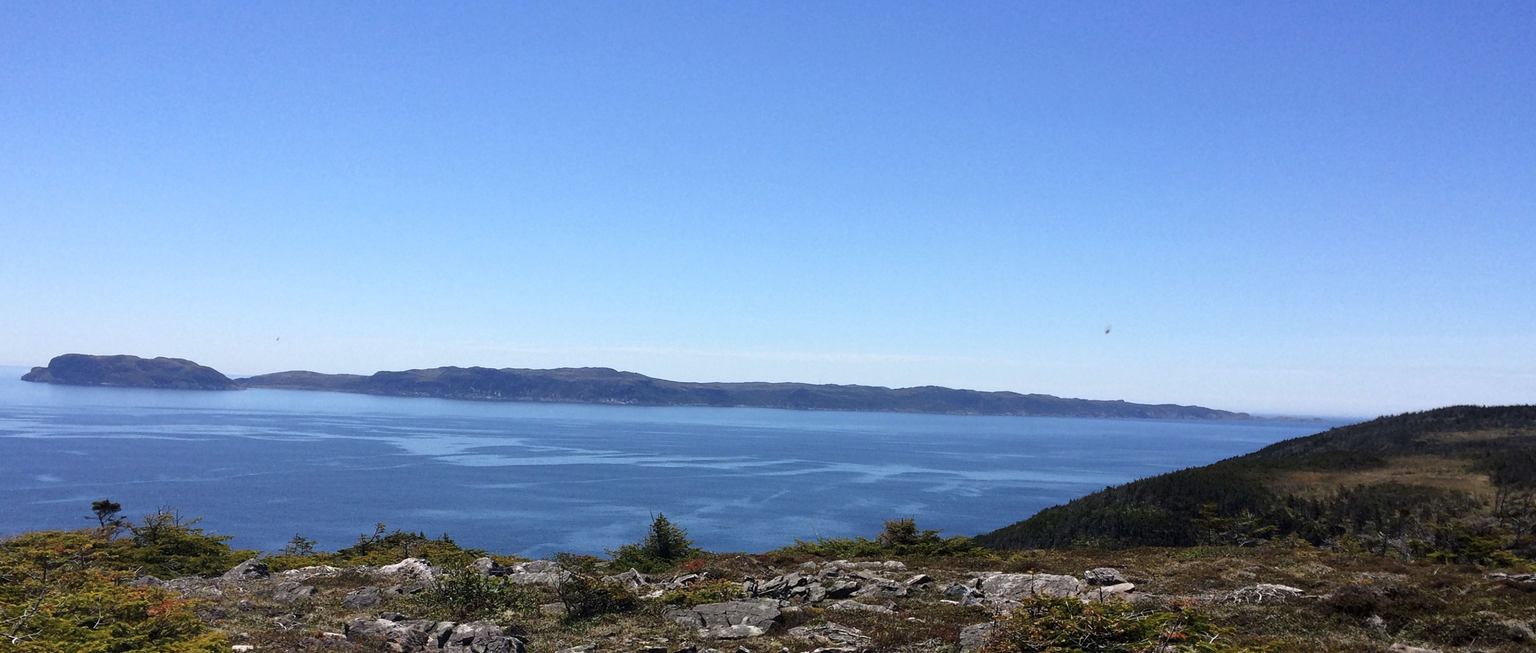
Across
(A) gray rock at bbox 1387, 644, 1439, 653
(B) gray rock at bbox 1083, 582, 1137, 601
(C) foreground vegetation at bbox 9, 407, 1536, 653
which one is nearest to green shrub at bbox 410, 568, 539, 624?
(C) foreground vegetation at bbox 9, 407, 1536, 653

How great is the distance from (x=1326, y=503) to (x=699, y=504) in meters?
79.5

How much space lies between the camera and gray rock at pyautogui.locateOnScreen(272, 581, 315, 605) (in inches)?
888

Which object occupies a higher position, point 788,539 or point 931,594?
point 931,594

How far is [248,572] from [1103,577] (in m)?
29.9

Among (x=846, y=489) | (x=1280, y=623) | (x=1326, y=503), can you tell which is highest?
(x=1280, y=623)

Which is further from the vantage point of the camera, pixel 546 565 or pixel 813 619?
pixel 546 565

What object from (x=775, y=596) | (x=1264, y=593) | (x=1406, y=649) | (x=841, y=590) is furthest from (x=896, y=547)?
(x=1406, y=649)

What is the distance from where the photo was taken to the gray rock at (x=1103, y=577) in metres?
22.1

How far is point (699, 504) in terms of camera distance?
4557 inches

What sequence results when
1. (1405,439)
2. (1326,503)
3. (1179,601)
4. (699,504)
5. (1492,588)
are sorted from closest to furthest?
(1179,601) → (1492,588) → (1326,503) → (1405,439) → (699,504)

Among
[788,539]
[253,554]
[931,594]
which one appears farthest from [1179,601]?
[788,539]

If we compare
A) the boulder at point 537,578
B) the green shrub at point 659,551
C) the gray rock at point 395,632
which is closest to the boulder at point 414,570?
the boulder at point 537,578

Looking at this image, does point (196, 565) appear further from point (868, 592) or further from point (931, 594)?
point (931, 594)

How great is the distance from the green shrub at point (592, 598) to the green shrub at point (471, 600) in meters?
1.04
